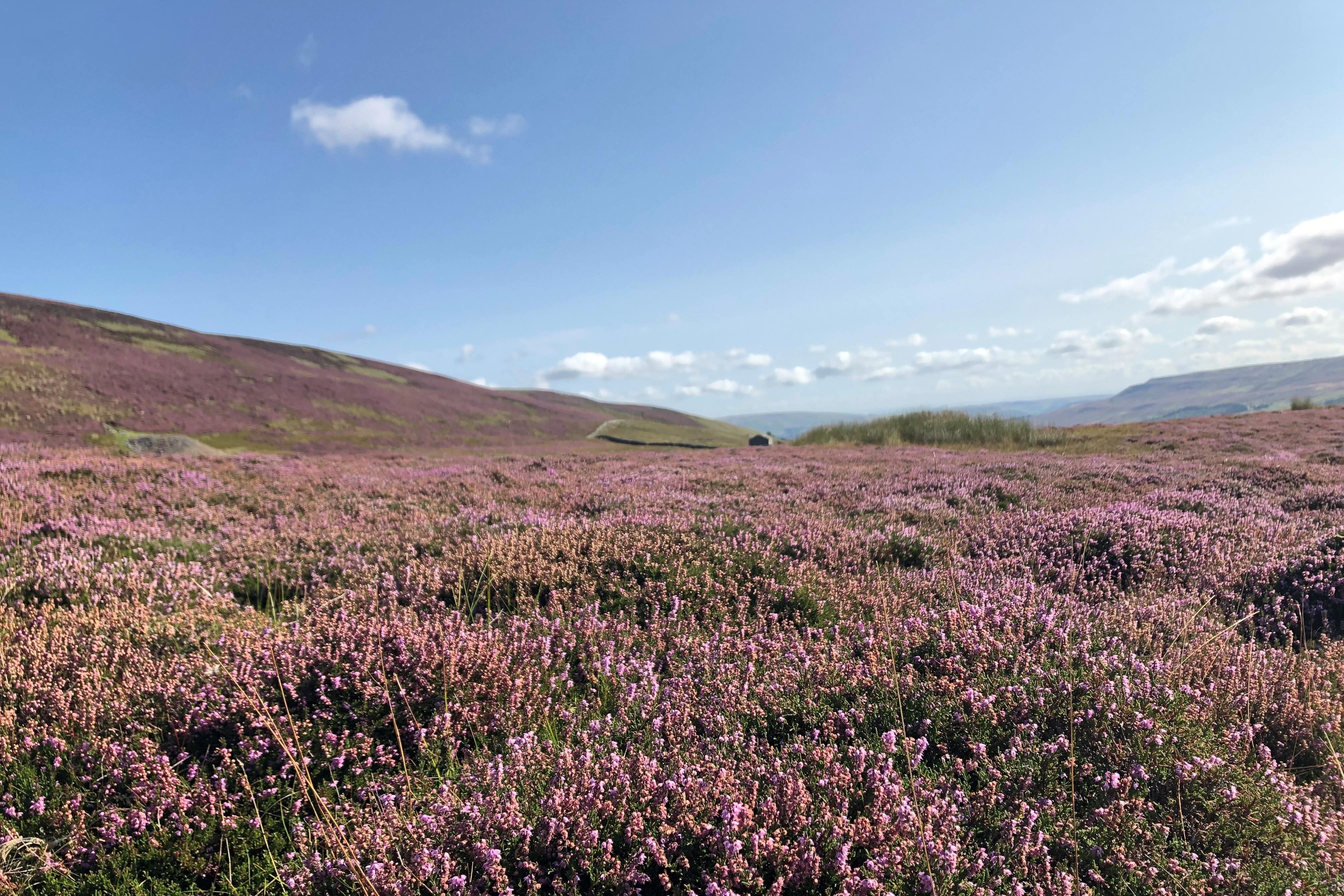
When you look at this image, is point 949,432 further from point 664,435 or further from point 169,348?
point 169,348

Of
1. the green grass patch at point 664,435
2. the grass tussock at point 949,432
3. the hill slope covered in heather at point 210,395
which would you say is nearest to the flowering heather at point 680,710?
the grass tussock at point 949,432

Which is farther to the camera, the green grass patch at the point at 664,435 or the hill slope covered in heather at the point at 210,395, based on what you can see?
the green grass patch at the point at 664,435

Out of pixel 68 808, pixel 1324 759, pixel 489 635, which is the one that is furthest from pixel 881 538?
pixel 68 808

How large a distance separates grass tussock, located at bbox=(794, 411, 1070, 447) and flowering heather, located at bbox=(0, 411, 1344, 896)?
1902cm

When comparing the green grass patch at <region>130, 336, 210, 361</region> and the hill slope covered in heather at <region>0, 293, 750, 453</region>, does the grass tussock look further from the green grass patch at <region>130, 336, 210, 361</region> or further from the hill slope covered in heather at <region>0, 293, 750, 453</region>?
the green grass patch at <region>130, 336, 210, 361</region>

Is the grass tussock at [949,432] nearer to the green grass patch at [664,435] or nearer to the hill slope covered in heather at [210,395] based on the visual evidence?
the green grass patch at [664,435]

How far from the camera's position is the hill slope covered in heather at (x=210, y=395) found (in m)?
29.6

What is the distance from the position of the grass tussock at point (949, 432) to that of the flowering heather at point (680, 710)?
1902cm

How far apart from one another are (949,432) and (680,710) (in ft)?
84.1

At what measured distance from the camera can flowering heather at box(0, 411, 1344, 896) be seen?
1864 mm

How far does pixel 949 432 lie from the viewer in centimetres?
2512

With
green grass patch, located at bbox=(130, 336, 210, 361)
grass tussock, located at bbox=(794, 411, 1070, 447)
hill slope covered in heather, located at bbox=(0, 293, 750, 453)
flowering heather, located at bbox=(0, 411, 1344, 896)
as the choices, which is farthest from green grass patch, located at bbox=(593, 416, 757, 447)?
flowering heather, located at bbox=(0, 411, 1344, 896)

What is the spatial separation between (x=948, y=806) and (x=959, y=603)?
218 cm

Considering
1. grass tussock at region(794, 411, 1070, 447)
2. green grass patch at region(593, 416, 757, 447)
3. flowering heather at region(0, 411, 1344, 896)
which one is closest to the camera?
flowering heather at region(0, 411, 1344, 896)
